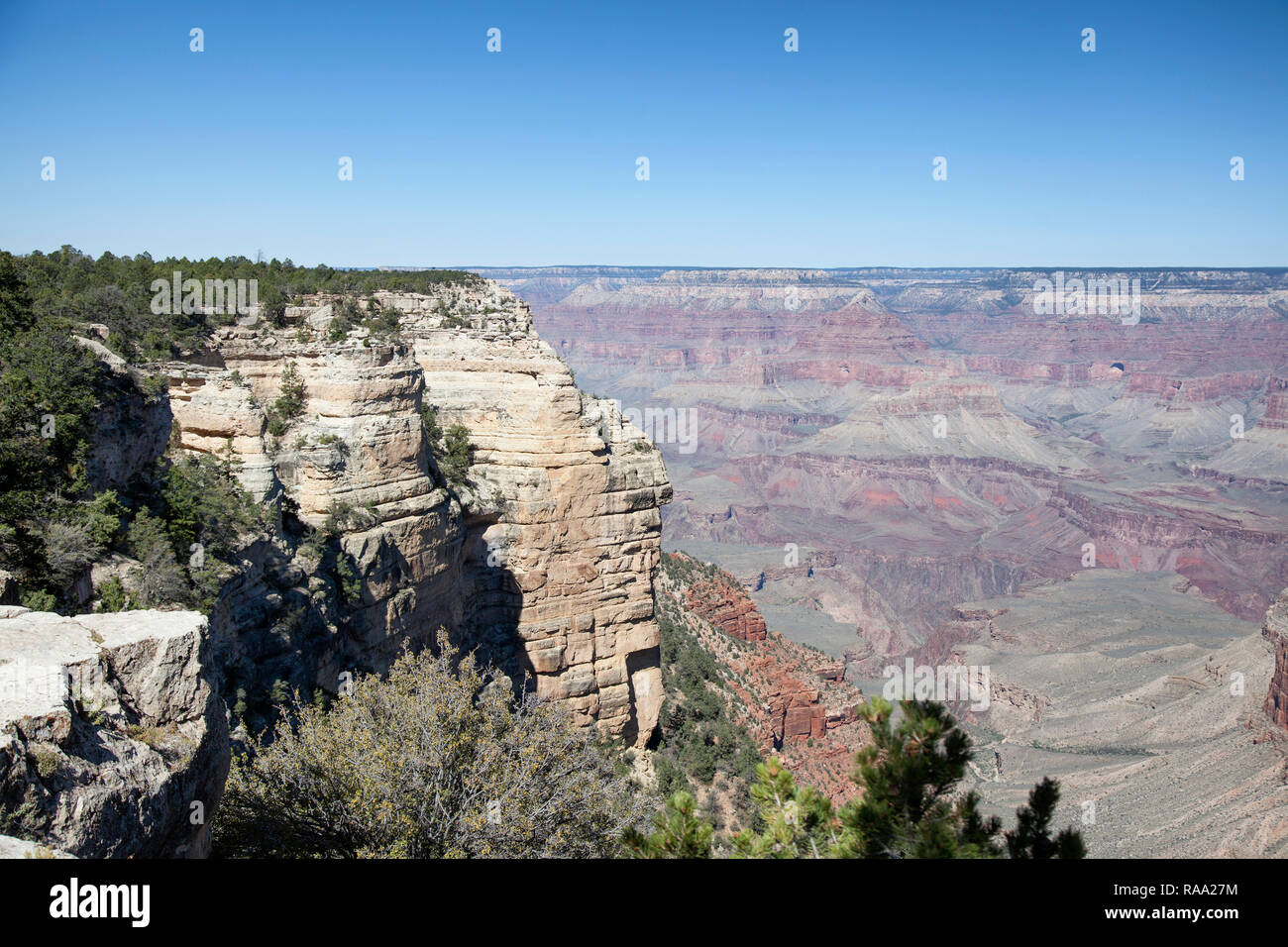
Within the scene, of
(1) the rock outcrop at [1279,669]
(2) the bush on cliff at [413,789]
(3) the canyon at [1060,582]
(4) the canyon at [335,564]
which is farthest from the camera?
(1) the rock outcrop at [1279,669]

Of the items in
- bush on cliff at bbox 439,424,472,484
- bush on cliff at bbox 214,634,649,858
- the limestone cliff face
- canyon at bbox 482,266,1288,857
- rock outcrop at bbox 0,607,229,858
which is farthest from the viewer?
canyon at bbox 482,266,1288,857

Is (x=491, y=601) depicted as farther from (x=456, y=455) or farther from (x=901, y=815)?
(x=901, y=815)

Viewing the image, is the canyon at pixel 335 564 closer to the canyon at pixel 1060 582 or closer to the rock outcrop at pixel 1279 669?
the canyon at pixel 1060 582

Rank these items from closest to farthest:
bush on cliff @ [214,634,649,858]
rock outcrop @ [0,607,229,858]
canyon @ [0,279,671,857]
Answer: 1. rock outcrop @ [0,607,229,858]
2. canyon @ [0,279,671,857]
3. bush on cliff @ [214,634,649,858]

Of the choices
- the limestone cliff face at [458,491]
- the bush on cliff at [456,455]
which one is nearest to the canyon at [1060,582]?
the limestone cliff face at [458,491]

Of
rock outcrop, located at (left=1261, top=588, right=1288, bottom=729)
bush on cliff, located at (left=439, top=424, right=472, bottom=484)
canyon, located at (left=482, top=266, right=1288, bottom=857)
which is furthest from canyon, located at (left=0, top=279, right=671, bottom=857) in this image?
rock outcrop, located at (left=1261, top=588, right=1288, bottom=729)

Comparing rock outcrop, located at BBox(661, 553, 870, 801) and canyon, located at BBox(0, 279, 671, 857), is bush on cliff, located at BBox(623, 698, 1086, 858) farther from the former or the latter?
rock outcrop, located at BBox(661, 553, 870, 801)
